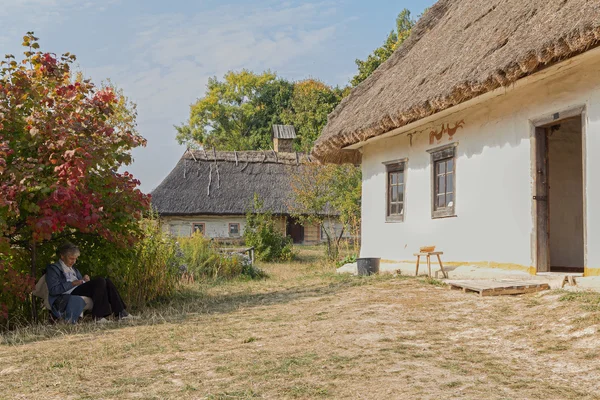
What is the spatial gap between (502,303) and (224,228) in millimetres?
20395

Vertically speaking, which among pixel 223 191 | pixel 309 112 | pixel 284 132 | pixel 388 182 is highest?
pixel 309 112

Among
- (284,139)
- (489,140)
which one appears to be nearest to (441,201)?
(489,140)

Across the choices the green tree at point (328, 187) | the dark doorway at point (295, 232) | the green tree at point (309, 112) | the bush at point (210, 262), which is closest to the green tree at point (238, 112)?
the green tree at point (309, 112)

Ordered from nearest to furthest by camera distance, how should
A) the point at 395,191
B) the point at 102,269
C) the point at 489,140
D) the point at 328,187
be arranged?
the point at 102,269, the point at 489,140, the point at 395,191, the point at 328,187

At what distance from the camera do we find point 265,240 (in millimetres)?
18625

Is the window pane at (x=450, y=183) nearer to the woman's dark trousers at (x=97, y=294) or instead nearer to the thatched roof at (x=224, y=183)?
the woman's dark trousers at (x=97, y=294)

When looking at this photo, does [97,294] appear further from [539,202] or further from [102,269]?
[539,202]

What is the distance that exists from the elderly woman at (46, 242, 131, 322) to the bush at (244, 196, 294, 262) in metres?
10.6

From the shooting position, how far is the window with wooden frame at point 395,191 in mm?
11374

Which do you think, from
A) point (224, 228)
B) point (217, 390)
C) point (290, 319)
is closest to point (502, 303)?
point (290, 319)

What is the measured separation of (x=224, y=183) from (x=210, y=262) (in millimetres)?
14164

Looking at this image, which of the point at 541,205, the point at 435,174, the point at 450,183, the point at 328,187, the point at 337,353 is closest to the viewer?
the point at 337,353

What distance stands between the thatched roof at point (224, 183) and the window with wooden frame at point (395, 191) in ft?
43.9

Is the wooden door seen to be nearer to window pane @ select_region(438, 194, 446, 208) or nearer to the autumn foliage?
window pane @ select_region(438, 194, 446, 208)
